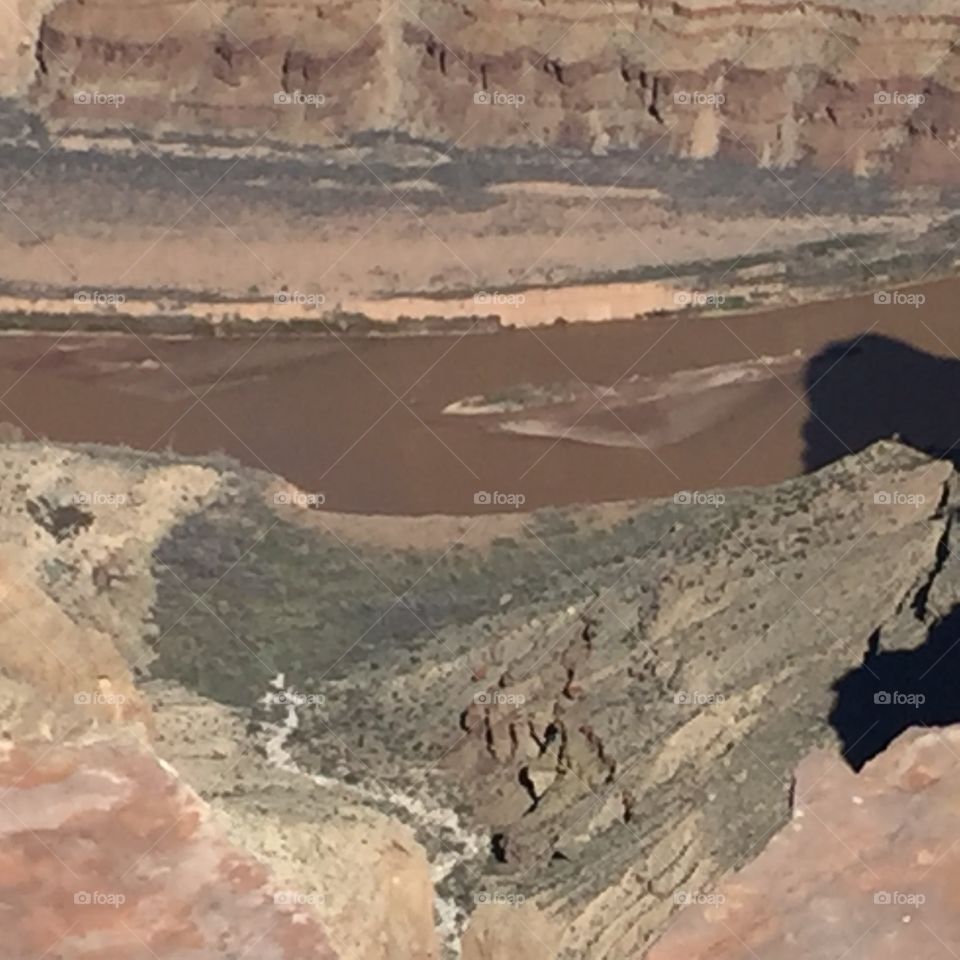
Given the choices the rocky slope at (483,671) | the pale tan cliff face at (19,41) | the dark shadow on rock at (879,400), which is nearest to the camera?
the rocky slope at (483,671)

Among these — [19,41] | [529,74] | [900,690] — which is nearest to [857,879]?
[900,690]

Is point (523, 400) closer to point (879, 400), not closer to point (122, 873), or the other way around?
point (879, 400)

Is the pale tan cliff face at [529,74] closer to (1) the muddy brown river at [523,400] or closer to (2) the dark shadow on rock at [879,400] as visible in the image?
(1) the muddy brown river at [523,400]

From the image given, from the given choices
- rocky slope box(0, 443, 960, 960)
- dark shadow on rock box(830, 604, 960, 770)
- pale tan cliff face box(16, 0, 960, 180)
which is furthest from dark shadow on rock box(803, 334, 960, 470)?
pale tan cliff face box(16, 0, 960, 180)

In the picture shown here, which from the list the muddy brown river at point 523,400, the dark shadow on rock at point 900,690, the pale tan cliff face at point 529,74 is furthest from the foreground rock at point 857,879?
the pale tan cliff face at point 529,74

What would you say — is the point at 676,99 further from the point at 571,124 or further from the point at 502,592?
the point at 502,592

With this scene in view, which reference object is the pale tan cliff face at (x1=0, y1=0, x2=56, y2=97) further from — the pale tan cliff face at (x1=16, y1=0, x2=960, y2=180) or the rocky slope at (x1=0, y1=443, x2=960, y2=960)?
the rocky slope at (x1=0, y1=443, x2=960, y2=960)
